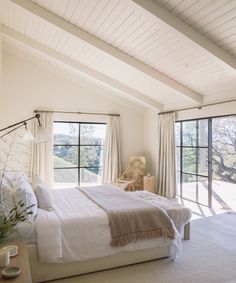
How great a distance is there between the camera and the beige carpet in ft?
8.46

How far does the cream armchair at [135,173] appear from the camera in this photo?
6164mm

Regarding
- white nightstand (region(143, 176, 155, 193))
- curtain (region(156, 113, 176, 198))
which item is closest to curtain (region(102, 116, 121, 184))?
white nightstand (region(143, 176, 155, 193))

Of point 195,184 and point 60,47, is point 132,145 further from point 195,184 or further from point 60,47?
point 60,47

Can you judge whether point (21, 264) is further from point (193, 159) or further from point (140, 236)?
point (193, 159)

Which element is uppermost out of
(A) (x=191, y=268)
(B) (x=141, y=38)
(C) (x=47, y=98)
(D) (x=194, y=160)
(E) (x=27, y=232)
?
(B) (x=141, y=38)

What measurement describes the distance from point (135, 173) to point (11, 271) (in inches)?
194

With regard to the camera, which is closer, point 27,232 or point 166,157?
point 27,232

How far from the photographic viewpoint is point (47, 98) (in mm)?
6172

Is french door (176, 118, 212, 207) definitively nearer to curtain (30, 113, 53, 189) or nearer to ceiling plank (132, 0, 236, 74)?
ceiling plank (132, 0, 236, 74)

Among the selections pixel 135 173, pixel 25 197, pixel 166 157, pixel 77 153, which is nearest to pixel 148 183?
pixel 135 173

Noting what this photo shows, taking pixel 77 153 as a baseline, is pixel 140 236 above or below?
below

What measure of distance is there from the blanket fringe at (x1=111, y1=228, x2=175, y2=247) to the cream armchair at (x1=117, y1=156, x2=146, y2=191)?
311 cm

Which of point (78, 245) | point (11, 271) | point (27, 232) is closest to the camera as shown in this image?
point (11, 271)

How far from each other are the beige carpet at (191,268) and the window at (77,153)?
362cm
